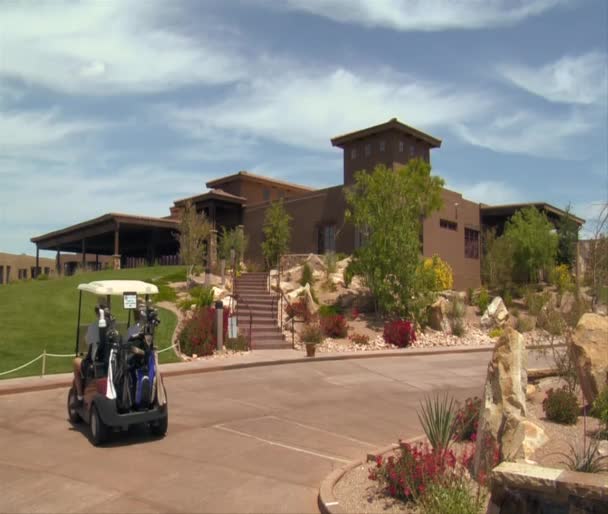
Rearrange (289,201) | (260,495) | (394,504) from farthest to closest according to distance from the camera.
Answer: (289,201) < (260,495) < (394,504)

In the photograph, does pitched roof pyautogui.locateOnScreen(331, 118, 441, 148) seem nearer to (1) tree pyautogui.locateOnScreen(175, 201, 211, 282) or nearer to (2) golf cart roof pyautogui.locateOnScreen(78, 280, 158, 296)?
(1) tree pyautogui.locateOnScreen(175, 201, 211, 282)

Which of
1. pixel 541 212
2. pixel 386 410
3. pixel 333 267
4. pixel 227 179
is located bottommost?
pixel 386 410

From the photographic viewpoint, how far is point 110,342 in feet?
31.1

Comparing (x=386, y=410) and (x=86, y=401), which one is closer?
(x=86, y=401)


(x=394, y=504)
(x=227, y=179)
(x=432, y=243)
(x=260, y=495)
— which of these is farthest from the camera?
(x=227, y=179)

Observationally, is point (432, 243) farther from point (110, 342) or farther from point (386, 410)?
point (110, 342)

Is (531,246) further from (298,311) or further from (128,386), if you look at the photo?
(128,386)

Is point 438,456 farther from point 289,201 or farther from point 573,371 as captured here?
point 289,201

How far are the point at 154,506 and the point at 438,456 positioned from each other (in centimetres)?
294

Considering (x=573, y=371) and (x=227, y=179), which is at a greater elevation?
(x=227, y=179)

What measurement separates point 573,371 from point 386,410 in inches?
133

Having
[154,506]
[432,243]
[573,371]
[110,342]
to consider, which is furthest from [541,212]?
[154,506]

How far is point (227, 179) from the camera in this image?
40094 mm

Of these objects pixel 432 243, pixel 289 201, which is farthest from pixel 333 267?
pixel 289 201
